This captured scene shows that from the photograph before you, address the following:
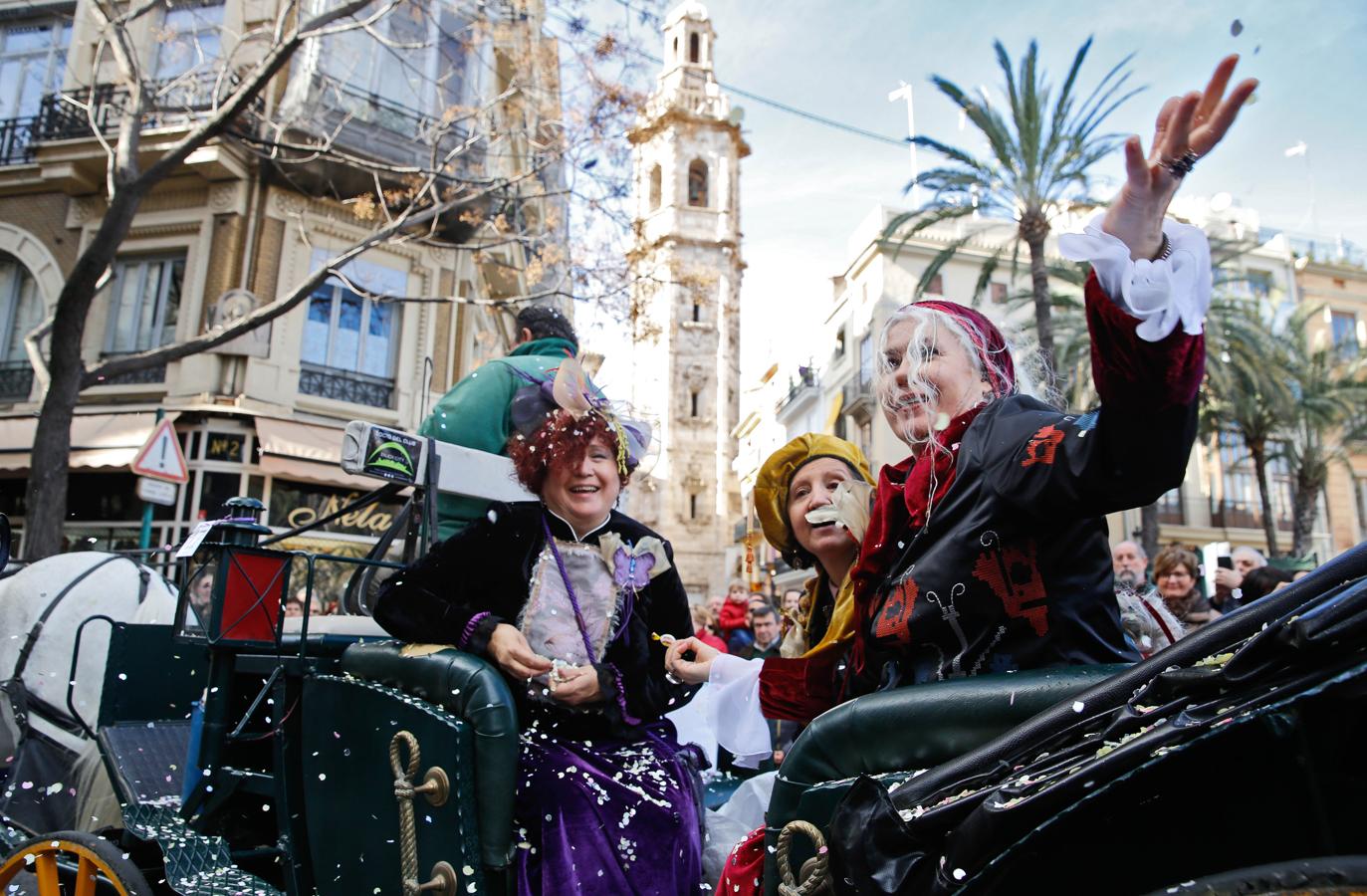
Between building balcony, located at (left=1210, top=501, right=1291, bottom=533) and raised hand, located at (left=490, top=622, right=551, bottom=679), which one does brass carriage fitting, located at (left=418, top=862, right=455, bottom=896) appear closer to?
raised hand, located at (left=490, top=622, right=551, bottom=679)

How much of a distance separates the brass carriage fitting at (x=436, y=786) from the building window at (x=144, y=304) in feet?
45.9

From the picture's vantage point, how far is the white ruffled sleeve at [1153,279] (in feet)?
3.94

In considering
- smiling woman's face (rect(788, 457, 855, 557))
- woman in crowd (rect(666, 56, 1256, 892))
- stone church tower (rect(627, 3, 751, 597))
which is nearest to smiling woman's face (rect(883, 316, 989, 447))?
woman in crowd (rect(666, 56, 1256, 892))

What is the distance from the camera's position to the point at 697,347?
165 ft

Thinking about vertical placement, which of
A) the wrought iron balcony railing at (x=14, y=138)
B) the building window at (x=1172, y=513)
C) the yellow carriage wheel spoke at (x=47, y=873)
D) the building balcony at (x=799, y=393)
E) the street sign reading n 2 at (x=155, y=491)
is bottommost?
the yellow carriage wheel spoke at (x=47, y=873)

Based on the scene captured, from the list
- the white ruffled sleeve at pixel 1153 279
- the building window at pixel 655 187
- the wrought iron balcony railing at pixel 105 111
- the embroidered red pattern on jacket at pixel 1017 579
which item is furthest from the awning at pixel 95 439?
the building window at pixel 655 187

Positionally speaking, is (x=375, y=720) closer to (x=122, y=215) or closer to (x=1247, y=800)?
(x=1247, y=800)

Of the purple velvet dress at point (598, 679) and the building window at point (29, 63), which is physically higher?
the building window at point (29, 63)

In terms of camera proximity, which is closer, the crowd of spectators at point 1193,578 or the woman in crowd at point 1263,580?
the woman in crowd at point 1263,580

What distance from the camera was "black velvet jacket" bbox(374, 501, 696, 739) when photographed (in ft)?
8.45

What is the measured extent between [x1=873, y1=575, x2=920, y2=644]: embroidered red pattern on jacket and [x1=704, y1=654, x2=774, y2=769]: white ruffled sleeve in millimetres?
477

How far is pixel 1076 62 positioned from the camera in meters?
12.7

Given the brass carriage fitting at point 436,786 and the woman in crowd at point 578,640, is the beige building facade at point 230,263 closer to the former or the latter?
the woman in crowd at point 578,640

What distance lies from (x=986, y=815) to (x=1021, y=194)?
1371cm
